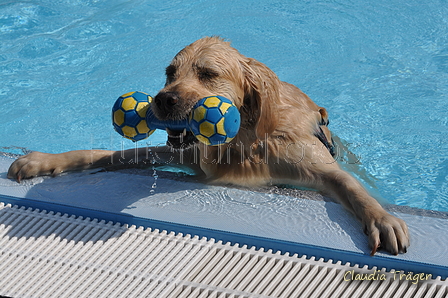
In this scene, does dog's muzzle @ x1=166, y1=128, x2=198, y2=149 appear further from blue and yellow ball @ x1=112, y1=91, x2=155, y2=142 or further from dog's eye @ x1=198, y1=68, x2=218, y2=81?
dog's eye @ x1=198, y1=68, x2=218, y2=81

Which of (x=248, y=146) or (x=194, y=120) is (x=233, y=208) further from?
(x=194, y=120)

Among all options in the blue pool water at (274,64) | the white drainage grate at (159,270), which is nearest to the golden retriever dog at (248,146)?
the white drainage grate at (159,270)

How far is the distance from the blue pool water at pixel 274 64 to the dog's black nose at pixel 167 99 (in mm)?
2121

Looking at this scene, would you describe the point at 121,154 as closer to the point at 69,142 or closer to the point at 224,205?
the point at 224,205

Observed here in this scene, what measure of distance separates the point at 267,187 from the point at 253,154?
0.24 metres

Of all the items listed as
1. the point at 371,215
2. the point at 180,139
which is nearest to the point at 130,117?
the point at 180,139

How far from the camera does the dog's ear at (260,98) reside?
344 cm

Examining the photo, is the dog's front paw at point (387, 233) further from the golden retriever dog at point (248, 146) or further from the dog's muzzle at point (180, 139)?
the dog's muzzle at point (180, 139)

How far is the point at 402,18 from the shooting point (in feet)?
25.2

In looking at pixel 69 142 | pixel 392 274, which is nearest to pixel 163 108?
pixel 392 274

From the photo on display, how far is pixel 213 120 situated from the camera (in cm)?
298

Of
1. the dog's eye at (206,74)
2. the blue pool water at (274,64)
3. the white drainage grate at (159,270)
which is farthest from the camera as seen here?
the blue pool water at (274,64)

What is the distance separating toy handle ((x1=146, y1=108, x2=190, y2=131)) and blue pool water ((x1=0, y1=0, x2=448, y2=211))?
2.02 metres

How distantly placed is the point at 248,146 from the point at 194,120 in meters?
0.73
